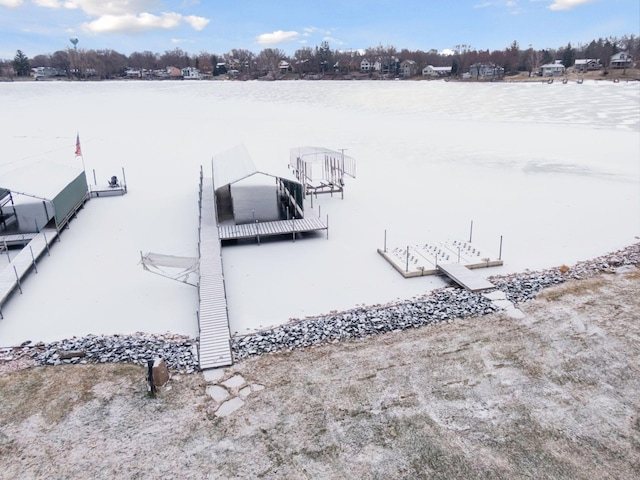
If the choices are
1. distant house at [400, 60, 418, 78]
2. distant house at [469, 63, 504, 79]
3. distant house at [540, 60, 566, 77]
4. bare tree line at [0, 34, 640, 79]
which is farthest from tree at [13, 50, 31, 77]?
distant house at [540, 60, 566, 77]

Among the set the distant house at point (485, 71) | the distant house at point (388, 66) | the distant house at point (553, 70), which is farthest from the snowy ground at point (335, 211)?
the distant house at point (388, 66)

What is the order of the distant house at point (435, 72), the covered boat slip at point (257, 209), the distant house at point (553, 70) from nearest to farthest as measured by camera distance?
the covered boat slip at point (257, 209) → the distant house at point (553, 70) → the distant house at point (435, 72)

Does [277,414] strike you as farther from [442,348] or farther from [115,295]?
[115,295]

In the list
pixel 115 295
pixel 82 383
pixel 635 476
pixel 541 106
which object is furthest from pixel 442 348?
pixel 541 106

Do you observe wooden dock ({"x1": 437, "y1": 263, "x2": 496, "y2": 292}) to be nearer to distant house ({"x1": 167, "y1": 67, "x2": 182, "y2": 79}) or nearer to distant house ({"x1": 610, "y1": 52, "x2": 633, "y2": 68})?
distant house ({"x1": 610, "y1": 52, "x2": 633, "y2": 68})

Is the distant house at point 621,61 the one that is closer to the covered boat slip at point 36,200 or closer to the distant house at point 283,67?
the distant house at point 283,67
